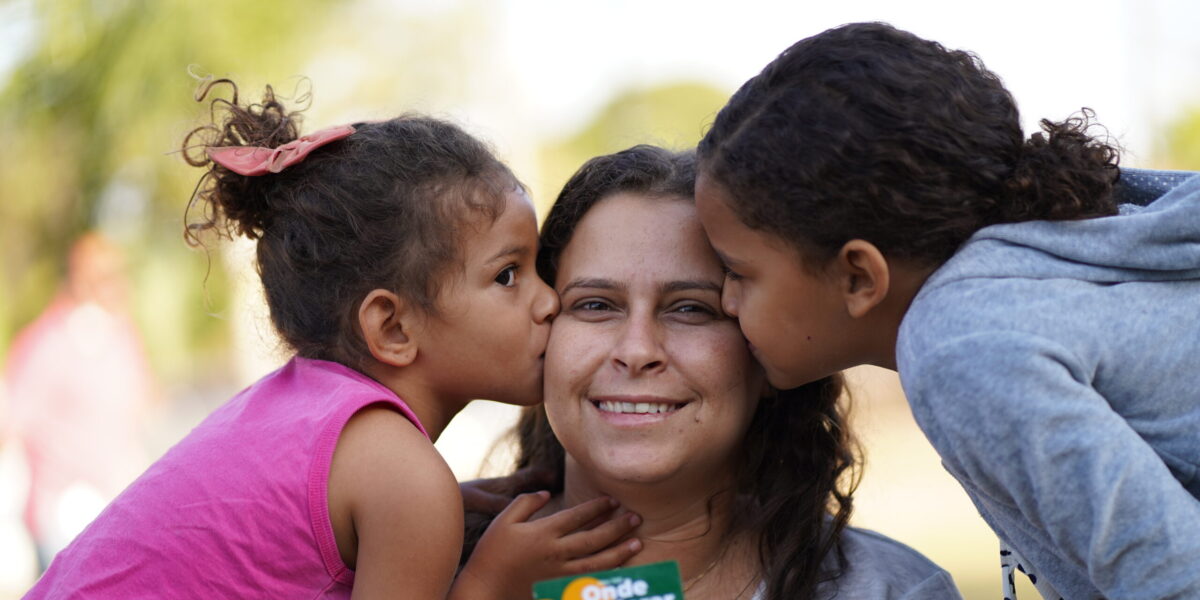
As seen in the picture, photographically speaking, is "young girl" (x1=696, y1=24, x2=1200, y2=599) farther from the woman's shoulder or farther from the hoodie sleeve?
the woman's shoulder

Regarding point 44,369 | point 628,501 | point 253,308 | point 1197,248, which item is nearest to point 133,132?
point 44,369

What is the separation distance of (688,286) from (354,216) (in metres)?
0.75

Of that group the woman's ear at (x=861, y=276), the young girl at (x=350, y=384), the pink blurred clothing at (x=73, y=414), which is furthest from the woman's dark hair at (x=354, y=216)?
the pink blurred clothing at (x=73, y=414)

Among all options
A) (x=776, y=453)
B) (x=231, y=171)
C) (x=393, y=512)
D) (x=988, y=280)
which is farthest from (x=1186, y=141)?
(x=393, y=512)

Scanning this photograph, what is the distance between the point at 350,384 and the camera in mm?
2430

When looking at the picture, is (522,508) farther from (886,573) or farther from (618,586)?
(886,573)

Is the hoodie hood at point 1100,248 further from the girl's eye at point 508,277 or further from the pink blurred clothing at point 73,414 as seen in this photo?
the pink blurred clothing at point 73,414

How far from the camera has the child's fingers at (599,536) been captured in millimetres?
2574

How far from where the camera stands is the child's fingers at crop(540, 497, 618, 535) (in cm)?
259

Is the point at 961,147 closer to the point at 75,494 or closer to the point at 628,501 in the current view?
the point at 628,501

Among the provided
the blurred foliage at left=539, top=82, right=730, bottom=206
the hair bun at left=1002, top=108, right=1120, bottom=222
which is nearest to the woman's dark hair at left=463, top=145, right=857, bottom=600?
the hair bun at left=1002, top=108, right=1120, bottom=222

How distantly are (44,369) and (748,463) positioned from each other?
5.64m

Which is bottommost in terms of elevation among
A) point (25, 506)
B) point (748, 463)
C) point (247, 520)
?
point (25, 506)

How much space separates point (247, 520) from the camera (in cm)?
229
